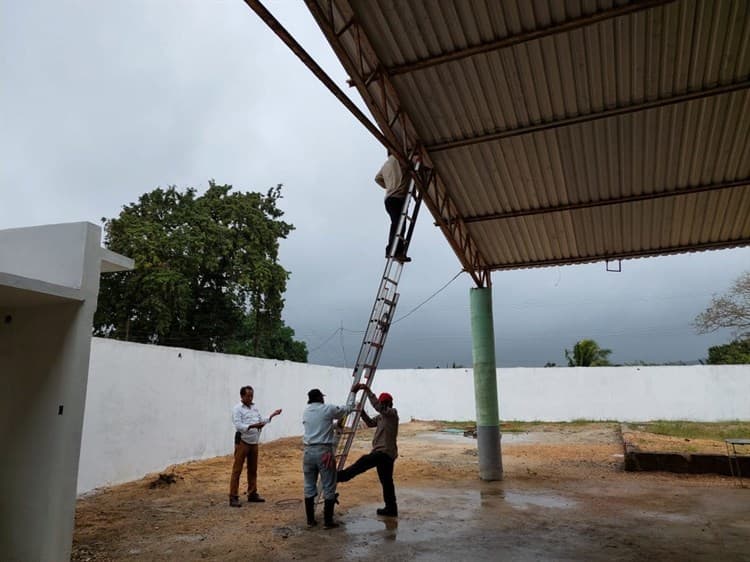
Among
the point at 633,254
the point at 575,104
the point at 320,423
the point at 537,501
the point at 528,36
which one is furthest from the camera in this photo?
the point at 633,254

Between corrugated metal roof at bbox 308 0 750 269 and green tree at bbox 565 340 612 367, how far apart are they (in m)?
19.7

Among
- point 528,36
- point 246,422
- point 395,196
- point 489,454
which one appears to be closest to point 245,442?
point 246,422

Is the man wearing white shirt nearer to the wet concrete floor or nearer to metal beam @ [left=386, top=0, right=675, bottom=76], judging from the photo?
the wet concrete floor

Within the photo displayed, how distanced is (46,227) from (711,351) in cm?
3879

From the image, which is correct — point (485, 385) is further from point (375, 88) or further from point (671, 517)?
point (375, 88)

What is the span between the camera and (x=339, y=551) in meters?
4.89

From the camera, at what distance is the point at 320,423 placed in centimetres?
583

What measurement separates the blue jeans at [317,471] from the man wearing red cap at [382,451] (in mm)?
238

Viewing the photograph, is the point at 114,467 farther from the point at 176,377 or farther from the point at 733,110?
the point at 733,110

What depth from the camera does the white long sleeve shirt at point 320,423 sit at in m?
Result: 5.77

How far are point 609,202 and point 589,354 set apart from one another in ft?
70.4

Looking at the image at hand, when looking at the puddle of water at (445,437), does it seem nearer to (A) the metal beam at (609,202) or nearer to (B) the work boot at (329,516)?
(A) the metal beam at (609,202)

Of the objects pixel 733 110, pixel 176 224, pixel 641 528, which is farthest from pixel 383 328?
pixel 176 224

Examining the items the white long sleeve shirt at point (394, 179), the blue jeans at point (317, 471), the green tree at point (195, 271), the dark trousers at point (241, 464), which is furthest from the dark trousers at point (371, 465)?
the green tree at point (195, 271)
